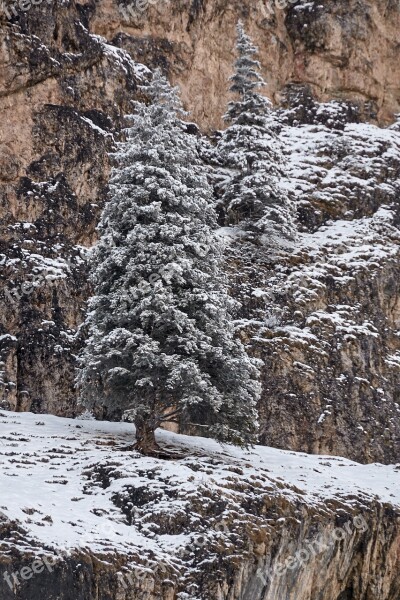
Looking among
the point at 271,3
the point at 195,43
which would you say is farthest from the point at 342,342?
the point at 271,3

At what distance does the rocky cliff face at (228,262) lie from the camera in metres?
24.3

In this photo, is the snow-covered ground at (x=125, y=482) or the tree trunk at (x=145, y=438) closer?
the snow-covered ground at (x=125, y=482)

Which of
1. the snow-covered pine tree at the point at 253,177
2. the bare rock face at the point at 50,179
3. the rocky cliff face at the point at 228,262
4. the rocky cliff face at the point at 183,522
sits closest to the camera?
the rocky cliff face at the point at 183,522

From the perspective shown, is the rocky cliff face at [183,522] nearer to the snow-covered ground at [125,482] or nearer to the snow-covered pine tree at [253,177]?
the snow-covered ground at [125,482]

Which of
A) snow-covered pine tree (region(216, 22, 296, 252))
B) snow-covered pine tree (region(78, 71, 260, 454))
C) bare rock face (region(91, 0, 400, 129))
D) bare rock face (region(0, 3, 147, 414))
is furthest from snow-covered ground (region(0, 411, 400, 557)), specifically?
bare rock face (region(91, 0, 400, 129))

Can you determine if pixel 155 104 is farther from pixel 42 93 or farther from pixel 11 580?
pixel 11 580

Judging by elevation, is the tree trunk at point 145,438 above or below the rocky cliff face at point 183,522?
above

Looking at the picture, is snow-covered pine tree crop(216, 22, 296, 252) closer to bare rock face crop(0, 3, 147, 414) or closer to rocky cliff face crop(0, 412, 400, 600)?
bare rock face crop(0, 3, 147, 414)

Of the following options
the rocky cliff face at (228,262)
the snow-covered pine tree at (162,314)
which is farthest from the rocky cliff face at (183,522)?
the rocky cliff face at (228,262)

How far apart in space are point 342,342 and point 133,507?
13571mm

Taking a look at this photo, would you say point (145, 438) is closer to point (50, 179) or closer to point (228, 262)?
point (228, 262)

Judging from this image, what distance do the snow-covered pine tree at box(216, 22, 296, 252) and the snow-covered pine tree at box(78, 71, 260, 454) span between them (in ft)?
30.6

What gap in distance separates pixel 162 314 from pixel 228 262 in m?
10.4

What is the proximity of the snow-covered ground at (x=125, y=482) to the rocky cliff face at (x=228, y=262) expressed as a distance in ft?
12.1
